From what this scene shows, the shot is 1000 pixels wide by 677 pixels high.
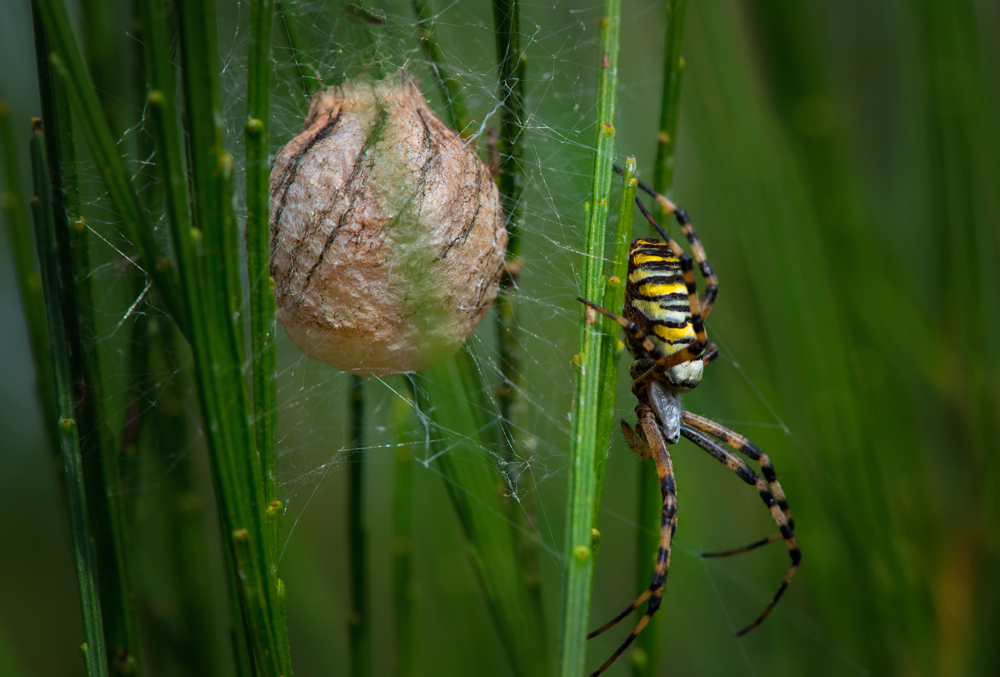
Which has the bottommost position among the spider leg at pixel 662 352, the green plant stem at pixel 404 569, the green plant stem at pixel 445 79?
the green plant stem at pixel 404 569

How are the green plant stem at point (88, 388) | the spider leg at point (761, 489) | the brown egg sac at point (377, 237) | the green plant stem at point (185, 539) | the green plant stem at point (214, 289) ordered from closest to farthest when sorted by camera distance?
the green plant stem at point (214, 289), the green plant stem at point (88, 388), the brown egg sac at point (377, 237), the green plant stem at point (185, 539), the spider leg at point (761, 489)

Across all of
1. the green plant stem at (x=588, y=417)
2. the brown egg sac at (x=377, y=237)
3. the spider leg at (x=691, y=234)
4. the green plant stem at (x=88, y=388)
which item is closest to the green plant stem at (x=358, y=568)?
the brown egg sac at (x=377, y=237)

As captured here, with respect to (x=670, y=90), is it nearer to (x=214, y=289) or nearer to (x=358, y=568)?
Result: (x=214, y=289)

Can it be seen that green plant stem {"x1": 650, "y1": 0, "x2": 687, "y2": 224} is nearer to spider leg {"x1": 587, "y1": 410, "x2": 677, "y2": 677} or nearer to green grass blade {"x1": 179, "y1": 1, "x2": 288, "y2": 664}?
spider leg {"x1": 587, "y1": 410, "x2": 677, "y2": 677}

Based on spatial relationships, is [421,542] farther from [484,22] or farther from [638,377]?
[484,22]

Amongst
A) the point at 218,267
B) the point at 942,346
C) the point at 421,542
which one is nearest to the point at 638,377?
the point at 942,346

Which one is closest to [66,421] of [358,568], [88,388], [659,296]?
[88,388]

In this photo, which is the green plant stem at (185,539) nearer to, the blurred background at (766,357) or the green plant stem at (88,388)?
the blurred background at (766,357)
